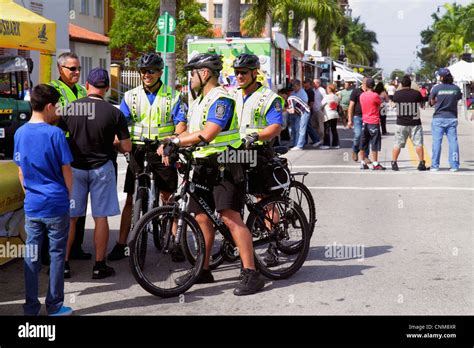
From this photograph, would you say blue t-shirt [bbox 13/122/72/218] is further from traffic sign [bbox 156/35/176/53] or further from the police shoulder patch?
traffic sign [bbox 156/35/176/53]

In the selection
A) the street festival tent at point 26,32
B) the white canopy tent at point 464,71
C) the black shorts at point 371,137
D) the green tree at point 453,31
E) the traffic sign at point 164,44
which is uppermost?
the green tree at point 453,31

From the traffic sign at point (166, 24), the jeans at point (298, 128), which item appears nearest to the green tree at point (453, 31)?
the jeans at point (298, 128)

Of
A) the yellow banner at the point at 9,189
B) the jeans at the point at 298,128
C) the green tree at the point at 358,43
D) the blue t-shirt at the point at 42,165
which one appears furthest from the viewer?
the green tree at the point at 358,43

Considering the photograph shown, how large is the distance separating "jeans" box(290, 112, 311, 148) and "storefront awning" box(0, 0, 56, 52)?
9837mm

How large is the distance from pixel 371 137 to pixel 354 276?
8928mm

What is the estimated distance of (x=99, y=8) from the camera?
1875 inches

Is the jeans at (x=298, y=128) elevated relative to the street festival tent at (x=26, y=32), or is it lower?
lower

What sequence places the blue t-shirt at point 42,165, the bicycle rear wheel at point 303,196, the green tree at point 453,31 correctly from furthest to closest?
1. the green tree at point 453,31
2. the bicycle rear wheel at point 303,196
3. the blue t-shirt at point 42,165

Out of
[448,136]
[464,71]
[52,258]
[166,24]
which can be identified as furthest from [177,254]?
[464,71]

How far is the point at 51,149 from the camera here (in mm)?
5566

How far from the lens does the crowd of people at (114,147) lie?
562 centimetres

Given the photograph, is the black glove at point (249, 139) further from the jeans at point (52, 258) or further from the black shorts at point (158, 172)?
the jeans at point (52, 258)

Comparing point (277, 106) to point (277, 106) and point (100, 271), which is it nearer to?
point (277, 106)

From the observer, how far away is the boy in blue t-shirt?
5.56 meters
